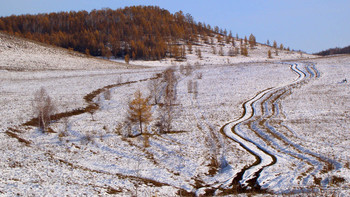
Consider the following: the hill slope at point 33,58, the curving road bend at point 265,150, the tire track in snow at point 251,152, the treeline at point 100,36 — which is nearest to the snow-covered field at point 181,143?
the curving road bend at point 265,150

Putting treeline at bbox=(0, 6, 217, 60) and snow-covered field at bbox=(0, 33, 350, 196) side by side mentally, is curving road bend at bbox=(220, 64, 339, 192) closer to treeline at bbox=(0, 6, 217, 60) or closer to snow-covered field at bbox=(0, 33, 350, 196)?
snow-covered field at bbox=(0, 33, 350, 196)

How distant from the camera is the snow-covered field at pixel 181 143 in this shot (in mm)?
18031

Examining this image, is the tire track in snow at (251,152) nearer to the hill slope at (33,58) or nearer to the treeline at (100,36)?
the hill slope at (33,58)

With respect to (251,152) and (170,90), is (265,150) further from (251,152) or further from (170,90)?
(170,90)

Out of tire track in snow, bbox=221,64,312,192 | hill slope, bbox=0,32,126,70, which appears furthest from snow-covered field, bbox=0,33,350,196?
hill slope, bbox=0,32,126,70

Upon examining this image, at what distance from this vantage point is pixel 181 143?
27828mm

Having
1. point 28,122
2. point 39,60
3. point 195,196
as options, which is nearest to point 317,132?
point 195,196

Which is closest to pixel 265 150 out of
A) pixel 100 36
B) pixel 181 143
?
pixel 181 143

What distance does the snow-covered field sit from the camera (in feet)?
59.2

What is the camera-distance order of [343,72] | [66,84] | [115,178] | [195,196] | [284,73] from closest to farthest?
[195,196] < [115,178] < [66,84] < [343,72] < [284,73]

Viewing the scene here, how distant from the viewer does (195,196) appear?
56.3 feet

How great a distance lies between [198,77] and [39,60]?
161ft

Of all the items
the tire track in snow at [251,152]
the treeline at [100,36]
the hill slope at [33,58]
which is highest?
the treeline at [100,36]

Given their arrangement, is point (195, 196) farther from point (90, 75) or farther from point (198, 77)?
point (90, 75)
